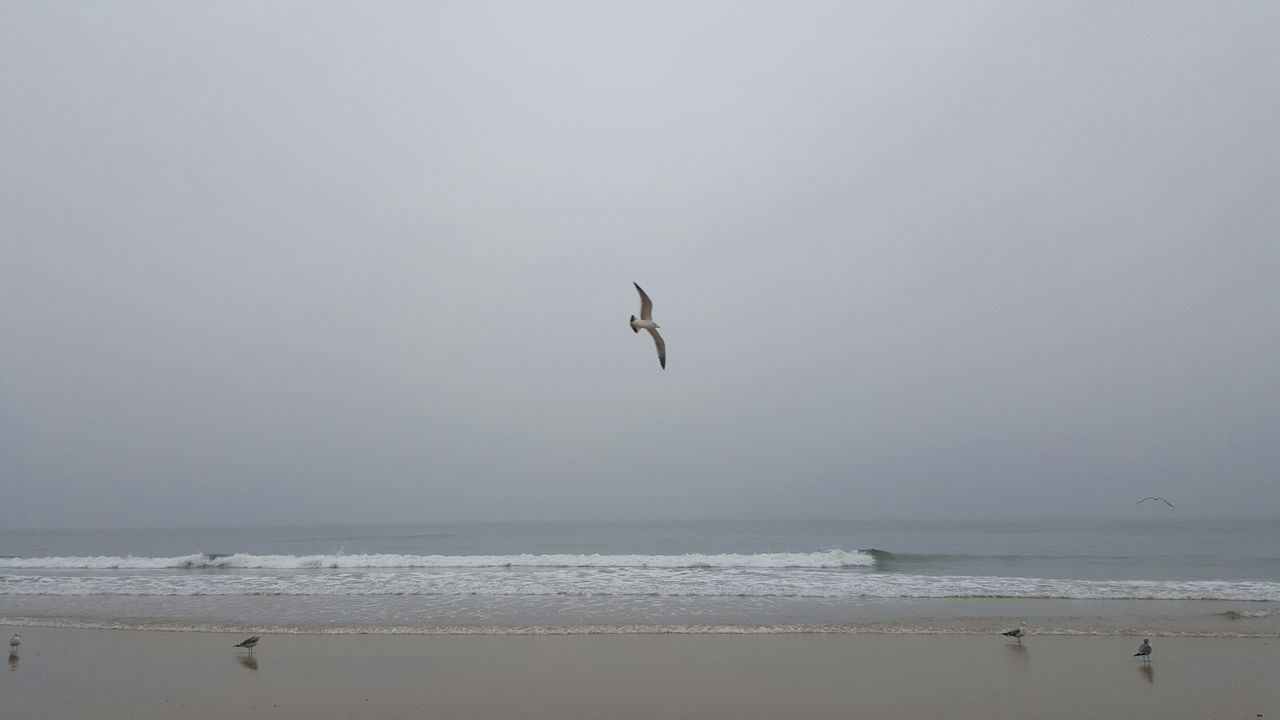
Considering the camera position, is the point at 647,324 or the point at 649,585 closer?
the point at 647,324

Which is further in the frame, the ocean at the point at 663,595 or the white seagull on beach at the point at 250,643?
the ocean at the point at 663,595

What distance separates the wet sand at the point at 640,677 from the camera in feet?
27.3

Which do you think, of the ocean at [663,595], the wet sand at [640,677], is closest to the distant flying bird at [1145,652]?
the wet sand at [640,677]

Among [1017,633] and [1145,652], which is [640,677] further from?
[1145,652]

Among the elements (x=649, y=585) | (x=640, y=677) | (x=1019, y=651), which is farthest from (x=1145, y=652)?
(x=649, y=585)

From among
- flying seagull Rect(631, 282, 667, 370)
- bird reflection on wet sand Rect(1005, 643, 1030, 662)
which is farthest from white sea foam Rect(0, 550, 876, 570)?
flying seagull Rect(631, 282, 667, 370)

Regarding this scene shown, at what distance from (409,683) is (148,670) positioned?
14.6 ft

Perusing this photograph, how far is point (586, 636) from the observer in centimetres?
1240

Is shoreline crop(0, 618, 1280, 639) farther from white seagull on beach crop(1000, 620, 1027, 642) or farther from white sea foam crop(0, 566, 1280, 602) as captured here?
white sea foam crop(0, 566, 1280, 602)

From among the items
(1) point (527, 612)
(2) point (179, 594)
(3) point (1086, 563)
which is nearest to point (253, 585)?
(2) point (179, 594)

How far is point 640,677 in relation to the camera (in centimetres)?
952

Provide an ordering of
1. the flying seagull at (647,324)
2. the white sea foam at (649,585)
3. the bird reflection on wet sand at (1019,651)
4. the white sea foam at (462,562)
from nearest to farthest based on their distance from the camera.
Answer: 1. the flying seagull at (647,324)
2. the bird reflection on wet sand at (1019,651)
3. the white sea foam at (649,585)
4. the white sea foam at (462,562)

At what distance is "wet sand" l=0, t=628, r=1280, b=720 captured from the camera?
8328 millimetres

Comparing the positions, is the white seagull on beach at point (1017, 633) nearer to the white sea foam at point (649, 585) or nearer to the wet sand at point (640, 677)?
the wet sand at point (640, 677)
